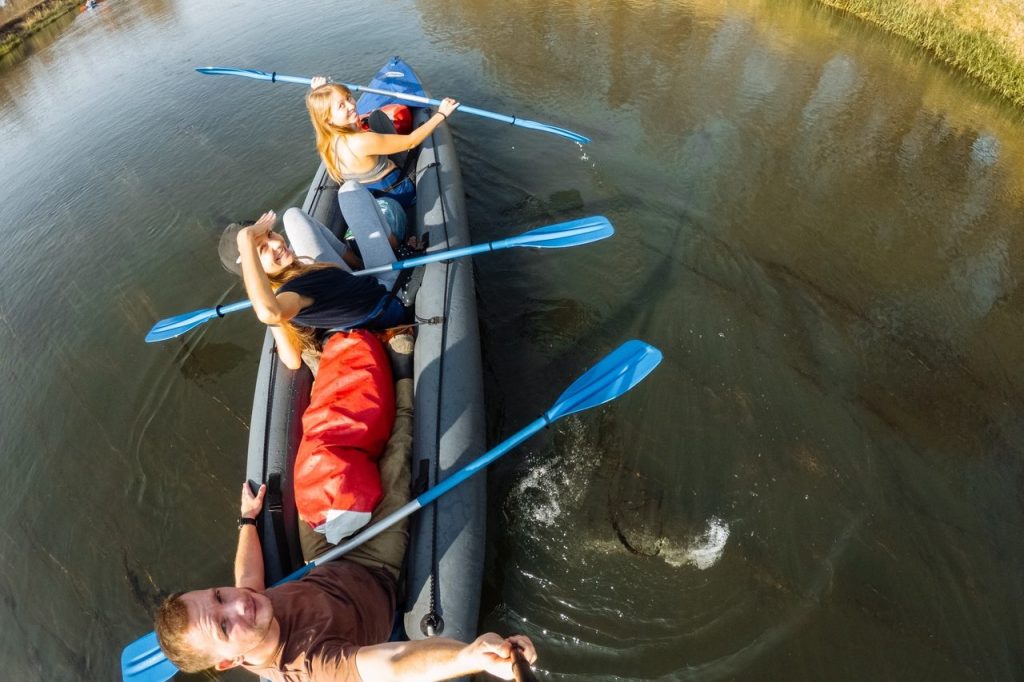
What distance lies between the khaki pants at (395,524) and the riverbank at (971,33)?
837 cm

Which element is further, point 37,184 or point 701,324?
point 37,184

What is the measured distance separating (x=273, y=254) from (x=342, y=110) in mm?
1636

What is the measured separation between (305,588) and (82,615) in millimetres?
2102

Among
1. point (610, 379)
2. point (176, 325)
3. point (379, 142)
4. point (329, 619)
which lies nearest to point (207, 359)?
point (176, 325)

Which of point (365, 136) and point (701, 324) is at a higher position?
point (365, 136)

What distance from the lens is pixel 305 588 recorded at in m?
2.05

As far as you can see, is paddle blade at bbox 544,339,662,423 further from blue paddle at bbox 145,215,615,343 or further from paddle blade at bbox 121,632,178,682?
paddle blade at bbox 121,632,178,682

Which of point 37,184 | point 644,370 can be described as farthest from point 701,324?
point 37,184

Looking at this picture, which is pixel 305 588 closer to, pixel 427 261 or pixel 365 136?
pixel 427 261

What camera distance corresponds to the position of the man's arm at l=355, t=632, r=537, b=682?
4.83 ft

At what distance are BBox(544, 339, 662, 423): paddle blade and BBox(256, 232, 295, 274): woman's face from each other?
170cm

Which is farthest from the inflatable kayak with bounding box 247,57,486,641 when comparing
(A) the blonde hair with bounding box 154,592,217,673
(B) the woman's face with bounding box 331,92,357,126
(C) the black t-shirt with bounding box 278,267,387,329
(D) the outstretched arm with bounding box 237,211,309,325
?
(B) the woman's face with bounding box 331,92,357,126

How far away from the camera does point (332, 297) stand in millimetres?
2908

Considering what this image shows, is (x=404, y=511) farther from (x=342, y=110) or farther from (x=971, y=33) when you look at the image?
(x=971, y=33)
